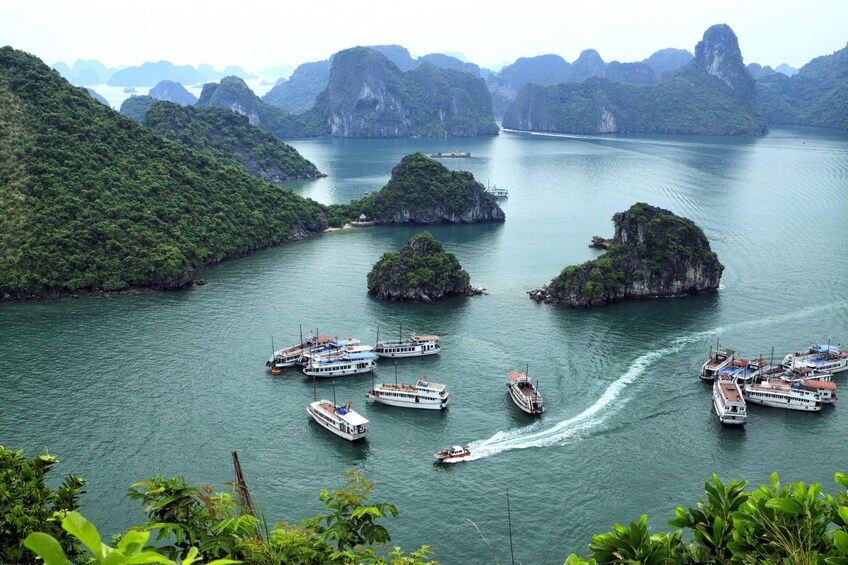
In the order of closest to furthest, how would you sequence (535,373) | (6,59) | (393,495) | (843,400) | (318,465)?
(393,495) → (318,465) → (843,400) → (535,373) → (6,59)

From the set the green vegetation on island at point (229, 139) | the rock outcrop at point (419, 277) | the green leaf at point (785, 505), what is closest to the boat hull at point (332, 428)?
the rock outcrop at point (419, 277)

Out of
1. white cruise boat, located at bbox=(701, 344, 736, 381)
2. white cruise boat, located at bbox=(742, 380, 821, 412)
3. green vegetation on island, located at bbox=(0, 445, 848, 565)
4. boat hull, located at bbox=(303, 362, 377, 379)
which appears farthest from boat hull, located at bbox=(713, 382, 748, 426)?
green vegetation on island, located at bbox=(0, 445, 848, 565)

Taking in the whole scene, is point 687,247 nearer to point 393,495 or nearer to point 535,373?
point 535,373

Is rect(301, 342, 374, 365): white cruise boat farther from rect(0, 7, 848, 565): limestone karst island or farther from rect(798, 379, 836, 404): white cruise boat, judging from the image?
rect(798, 379, 836, 404): white cruise boat

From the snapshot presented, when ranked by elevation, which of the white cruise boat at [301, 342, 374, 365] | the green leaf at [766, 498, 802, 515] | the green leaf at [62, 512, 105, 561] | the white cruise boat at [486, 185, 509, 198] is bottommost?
the white cruise boat at [301, 342, 374, 365]

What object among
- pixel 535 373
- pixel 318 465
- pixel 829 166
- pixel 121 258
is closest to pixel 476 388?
pixel 535 373

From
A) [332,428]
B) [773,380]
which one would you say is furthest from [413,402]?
[773,380]

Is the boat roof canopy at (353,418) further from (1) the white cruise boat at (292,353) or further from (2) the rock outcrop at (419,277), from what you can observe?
(2) the rock outcrop at (419,277)
